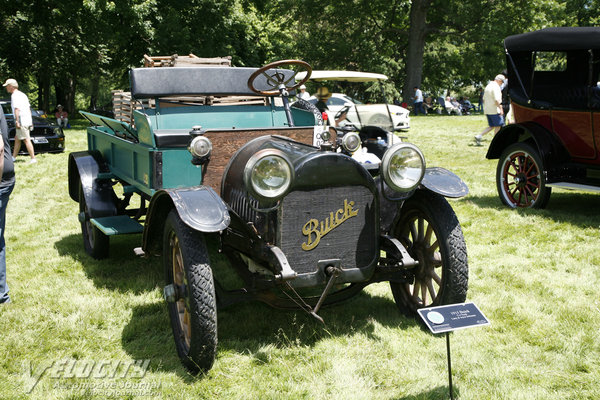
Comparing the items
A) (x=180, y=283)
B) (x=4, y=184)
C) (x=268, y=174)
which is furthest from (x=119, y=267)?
(x=268, y=174)

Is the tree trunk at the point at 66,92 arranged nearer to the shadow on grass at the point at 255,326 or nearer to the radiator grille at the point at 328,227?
the shadow on grass at the point at 255,326

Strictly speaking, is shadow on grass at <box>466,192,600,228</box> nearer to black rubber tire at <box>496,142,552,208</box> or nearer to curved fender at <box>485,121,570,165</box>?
black rubber tire at <box>496,142,552,208</box>

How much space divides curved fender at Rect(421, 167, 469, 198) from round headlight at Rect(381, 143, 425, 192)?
0.93ft

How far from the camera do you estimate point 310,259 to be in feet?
11.2

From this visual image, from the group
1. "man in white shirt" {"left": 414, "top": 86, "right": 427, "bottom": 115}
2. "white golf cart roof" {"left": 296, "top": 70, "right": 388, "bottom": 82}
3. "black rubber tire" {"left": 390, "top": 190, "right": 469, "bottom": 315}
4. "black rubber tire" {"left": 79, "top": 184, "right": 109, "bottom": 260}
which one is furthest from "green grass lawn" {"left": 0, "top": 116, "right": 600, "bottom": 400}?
"man in white shirt" {"left": 414, "top": 86, "right": 427, "bottom": 115}

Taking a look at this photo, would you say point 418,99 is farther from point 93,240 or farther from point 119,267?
point 119,267

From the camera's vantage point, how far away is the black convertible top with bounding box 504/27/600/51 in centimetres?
649

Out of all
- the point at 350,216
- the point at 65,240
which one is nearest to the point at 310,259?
the point at 350,216

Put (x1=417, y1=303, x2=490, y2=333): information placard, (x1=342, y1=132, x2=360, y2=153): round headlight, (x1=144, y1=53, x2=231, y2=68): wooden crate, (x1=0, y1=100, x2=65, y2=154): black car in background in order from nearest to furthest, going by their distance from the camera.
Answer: (x1=417, y1=303, x2=490, y2=333): information placard
(x1=342, y1=132, x2=360, y2=153): round headlight
(x1=144, y1=53, x2=231, y2=68): wooden crate
(x1=0, y1=100, x2=65, y2=154): black car in background

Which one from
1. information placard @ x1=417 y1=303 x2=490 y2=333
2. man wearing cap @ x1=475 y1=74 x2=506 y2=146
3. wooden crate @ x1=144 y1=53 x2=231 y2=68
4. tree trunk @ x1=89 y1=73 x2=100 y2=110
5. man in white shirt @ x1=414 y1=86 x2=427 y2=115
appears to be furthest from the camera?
tree trunk @ x1=89 y1=73 x2=100 y2=110

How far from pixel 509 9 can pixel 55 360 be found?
2532cm

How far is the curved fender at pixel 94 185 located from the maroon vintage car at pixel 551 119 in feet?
16.2

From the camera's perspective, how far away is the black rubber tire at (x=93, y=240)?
215 inches
